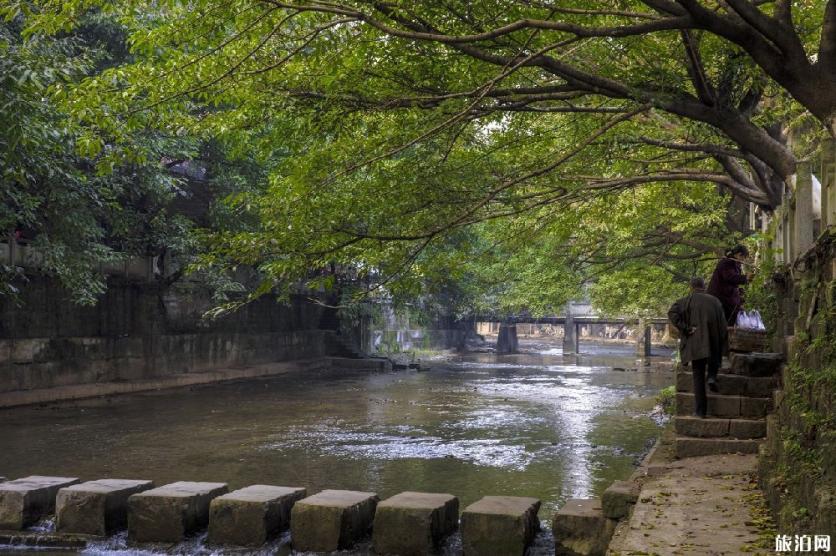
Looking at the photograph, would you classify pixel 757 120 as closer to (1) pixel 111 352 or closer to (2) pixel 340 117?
(2) pixel 340 117

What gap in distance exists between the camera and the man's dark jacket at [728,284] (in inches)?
452

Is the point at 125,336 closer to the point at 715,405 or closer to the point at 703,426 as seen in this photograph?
the point at 715,405

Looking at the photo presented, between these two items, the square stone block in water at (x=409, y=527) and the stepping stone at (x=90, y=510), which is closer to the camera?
the square stone block in water at (x=409, y=527)

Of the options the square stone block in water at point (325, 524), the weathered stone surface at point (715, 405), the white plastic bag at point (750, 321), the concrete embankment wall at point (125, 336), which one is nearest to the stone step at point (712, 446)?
the weathered stone surface at point (715, 405)

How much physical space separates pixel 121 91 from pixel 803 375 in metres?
7.37

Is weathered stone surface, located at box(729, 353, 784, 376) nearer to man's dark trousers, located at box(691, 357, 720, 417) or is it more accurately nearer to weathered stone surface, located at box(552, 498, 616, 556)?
man's dark trousers, located at box(691, 357, 720, 417)

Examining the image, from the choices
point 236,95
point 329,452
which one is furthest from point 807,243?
point 329,452

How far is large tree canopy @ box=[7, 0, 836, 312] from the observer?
7.99 meters

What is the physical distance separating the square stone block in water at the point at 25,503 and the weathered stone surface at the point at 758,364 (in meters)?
7.97

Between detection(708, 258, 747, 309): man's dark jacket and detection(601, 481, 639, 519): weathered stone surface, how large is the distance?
15.8 ft

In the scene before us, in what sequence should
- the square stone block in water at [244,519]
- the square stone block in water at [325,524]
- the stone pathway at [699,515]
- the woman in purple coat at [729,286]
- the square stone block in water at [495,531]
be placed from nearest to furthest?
the stone pathway at [699,515]
the square stone block in water at [495,531]
the square stone block in water at [325,524]
the square stone block in water at [244,519]
the woman in purple coat at [729,286]

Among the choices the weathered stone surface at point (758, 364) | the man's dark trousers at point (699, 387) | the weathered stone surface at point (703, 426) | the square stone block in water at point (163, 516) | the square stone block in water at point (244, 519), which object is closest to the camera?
the square stone block in water at point (244, 519)

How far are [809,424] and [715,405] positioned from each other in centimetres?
406

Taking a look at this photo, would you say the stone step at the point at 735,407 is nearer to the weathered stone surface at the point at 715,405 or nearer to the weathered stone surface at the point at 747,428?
the weathered stone surface at the point at 715,405
